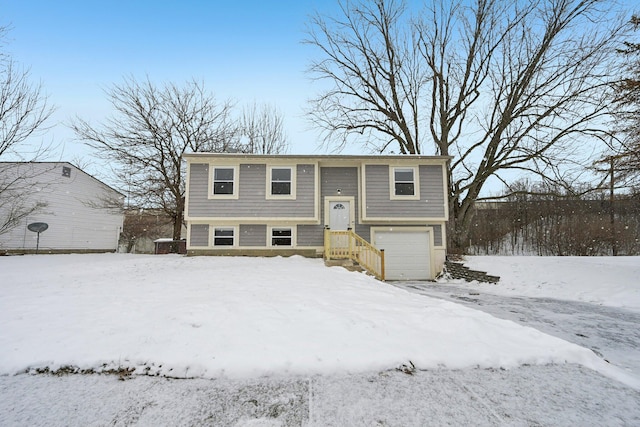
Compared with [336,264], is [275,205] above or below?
above

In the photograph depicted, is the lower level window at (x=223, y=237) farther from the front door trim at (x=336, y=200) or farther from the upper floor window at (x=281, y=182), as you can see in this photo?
the front door trim at (x=336, y=200)

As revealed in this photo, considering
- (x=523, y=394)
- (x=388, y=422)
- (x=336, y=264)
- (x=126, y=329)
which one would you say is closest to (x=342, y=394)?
(x=388, y=422)

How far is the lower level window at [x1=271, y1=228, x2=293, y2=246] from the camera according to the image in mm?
12438

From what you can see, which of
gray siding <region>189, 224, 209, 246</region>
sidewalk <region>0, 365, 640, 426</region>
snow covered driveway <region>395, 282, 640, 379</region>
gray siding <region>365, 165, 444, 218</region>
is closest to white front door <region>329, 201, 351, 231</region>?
gray siding <region>365, 165, 444, 218</region>

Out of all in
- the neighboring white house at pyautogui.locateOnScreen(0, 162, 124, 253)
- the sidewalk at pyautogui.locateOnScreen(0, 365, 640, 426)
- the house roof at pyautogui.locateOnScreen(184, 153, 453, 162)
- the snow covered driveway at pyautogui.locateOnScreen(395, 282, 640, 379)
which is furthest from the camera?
the neighboring white house at pyautogui.locateOnScreen(0, 162, 124, 253)

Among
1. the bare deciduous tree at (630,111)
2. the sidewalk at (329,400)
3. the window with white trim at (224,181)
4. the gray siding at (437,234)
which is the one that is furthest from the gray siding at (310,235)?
the bare deciduous tree at (630,111)

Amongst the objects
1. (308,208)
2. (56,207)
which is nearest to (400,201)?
(308,208)

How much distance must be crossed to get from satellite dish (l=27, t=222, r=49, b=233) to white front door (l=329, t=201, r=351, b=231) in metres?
15.8

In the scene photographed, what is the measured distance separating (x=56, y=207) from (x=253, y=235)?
13268mm

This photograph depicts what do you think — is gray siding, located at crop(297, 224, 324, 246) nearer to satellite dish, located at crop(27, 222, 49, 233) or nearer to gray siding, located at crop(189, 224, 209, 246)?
gray siding, located at crop(189, 224, 209, 246)

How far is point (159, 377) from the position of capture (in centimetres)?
250

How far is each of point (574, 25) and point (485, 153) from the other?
672cm

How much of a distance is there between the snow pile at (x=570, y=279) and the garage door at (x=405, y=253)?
2062 millimetres

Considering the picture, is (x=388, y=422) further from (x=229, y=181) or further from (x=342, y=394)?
(x=229, y=181)
